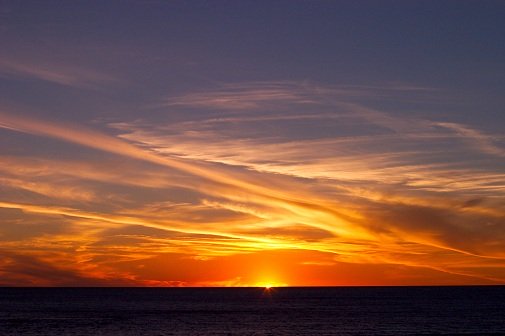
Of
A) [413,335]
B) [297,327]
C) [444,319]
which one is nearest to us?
[413,335]

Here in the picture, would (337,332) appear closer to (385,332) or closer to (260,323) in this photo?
(385,332)

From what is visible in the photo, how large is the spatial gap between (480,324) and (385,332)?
2122cm

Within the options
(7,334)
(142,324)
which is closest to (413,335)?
(142,324)

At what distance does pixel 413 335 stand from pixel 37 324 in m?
54.0

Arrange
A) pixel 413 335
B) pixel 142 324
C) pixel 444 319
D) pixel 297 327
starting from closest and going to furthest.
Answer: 1. pixel 413 335
2. pixel 297 327
3. pixel 142 324
4. pixel 444 319

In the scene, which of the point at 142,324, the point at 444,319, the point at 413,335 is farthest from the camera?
the point at 444,319

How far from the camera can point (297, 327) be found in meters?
93.6

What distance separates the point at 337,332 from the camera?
85.8 metres

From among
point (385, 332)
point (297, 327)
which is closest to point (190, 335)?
point (297, 327)

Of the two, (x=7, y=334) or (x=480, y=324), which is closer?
(x=7, y=334)

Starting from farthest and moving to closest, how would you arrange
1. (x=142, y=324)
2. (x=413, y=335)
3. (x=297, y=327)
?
(x=142, y=324), (x=297, y=327), (x=413, y=335)

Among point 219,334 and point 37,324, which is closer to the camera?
point 219,334

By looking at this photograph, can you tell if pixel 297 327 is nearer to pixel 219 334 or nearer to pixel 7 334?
pixel 219 334

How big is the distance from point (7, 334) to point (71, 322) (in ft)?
78.9
